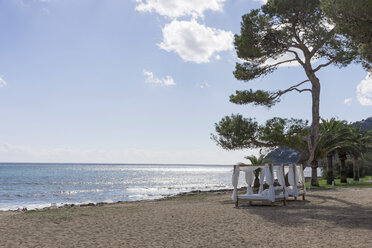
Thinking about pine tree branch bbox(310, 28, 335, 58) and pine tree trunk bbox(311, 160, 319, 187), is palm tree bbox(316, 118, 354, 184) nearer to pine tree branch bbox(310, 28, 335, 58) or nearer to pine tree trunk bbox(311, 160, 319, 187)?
pine tree trunk bbox(311, 160, 319, 187)

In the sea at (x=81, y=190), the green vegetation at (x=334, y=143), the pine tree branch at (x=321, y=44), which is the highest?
the pine tree branch at (x=321, y=44)

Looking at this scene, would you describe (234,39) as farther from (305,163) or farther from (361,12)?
(361,12)

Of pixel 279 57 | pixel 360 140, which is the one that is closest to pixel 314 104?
pixel 279 57

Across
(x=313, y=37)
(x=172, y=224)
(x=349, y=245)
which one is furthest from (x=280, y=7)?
(x=349, y=245)

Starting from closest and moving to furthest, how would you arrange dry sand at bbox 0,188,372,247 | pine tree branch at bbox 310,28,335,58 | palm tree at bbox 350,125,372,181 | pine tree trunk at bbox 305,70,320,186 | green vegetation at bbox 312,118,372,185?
dry sand at bbox 0,188,372,247
pine tree branch at bbox 310,28,335,58
pine tree trunk at bbox 305,70,320,186
green vegetation at bbox 312,118,372,185
palm tree at bbox 350,125,372,181

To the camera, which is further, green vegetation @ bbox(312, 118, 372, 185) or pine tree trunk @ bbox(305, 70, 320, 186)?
green vegetation @ bbox(312, 118, 372, 185)

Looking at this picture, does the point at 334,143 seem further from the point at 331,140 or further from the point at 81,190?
the point at 81,190

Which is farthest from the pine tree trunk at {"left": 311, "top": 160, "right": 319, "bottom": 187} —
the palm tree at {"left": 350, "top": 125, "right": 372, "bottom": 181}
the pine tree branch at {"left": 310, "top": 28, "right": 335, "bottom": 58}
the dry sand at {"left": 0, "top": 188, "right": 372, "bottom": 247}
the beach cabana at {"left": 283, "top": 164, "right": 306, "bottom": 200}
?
the dry sand at {"left": 0, "top": 188, "right": 372, "bottom": 247}

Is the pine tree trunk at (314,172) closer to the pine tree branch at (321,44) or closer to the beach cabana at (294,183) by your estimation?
the beach cabana at (294,183)

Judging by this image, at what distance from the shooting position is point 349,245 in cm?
767

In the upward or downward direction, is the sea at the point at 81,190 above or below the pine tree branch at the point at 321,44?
below

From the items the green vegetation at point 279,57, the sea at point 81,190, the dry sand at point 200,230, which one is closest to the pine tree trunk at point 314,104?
the green vegetation at point 279,57

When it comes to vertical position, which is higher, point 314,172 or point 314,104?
point 314,104

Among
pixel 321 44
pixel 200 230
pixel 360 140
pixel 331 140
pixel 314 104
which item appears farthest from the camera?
pixel 360 140
